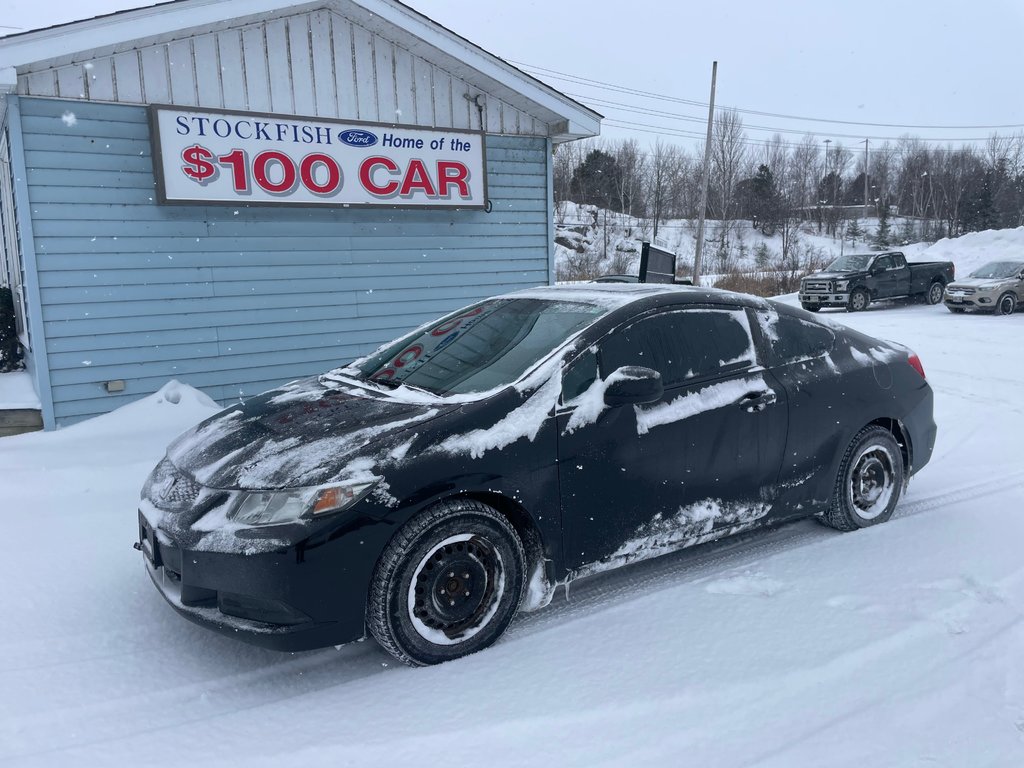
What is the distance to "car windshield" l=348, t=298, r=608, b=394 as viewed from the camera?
11.6 feet

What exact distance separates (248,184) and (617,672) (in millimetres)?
6458

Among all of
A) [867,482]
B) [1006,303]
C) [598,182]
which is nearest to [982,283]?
[1006,303]

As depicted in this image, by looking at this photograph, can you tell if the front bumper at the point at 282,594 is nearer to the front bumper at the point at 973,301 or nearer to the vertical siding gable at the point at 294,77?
the vertical siding gable at the point at 294,77

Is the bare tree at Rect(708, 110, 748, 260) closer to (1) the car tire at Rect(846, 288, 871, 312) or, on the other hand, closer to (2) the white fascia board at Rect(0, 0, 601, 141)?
(1) the car tire at Rect(846, 288, 871, 312)

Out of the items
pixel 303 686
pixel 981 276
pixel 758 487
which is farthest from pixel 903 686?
pixel 981 276

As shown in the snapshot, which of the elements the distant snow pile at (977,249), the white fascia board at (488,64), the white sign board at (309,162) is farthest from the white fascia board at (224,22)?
the distant snow pile at (977,249)

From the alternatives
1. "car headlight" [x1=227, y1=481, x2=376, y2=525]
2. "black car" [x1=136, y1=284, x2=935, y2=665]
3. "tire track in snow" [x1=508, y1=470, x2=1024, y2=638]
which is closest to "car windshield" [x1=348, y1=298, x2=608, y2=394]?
"black car" [x1=136, y1=284, x2=935, y2=665]

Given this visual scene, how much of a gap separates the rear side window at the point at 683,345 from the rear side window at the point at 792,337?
0.55ft

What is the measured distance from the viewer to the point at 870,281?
20.3 m

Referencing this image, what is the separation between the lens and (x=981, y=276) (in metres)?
19.2

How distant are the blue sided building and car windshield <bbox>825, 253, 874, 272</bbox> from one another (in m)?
13.9

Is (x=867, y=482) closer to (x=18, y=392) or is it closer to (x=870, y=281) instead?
(x=18, y=392)

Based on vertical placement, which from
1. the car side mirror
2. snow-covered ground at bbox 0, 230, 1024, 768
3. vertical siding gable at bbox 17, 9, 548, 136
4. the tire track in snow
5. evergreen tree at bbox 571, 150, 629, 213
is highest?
evergreen tree at bbox 571, 150, 629, 213

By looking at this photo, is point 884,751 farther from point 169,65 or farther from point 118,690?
point 169,65
